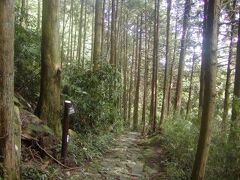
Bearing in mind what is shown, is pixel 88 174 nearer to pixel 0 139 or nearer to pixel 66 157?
pixel 66 157

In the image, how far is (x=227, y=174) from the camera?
6.03 m

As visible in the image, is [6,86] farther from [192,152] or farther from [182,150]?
[182,150]

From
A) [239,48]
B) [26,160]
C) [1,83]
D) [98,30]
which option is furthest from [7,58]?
[98,30]

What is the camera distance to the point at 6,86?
478 centimetres

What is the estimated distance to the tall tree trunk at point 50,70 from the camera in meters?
7.99

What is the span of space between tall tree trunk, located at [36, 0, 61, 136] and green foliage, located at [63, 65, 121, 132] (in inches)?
83.5

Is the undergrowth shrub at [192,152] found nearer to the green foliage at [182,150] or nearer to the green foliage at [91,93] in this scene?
the green foliage at [182,150]

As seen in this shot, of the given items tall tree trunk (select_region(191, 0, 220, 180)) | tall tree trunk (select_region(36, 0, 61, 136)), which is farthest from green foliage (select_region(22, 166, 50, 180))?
tall tree trunk (select_region(191, 0, 220, 180))

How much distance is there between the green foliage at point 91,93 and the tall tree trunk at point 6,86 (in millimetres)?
5326

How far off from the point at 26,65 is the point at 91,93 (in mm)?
2505

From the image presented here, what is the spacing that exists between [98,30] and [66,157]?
7.58 metres

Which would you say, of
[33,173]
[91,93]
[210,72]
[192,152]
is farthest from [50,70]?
[210,72]

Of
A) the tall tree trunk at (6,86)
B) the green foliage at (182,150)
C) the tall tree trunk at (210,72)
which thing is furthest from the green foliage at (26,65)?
the tall tree trunk at (210,72)

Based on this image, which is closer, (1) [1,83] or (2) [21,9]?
(1) [1,83]
